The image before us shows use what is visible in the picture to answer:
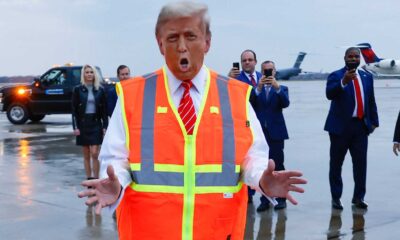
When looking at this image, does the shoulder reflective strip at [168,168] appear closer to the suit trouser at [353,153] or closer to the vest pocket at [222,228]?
the vest pocket at [222,228]

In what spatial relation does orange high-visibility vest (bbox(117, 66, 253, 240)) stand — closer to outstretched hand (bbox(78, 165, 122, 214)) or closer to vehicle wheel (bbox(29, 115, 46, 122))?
outstretched hand (bbox(78, 165, 122, 214))

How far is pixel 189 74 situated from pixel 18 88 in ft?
61.8

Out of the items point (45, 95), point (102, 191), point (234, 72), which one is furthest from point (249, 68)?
point (45, 95)

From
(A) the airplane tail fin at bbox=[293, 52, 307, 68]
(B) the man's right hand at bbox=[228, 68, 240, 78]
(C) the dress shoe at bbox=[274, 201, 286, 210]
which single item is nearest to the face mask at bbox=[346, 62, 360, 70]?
(B) the man's right hand at bbox=[228, 68, 240, 78]

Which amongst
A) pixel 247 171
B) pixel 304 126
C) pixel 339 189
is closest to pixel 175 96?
pixel 247 171

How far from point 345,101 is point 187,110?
16.6ft

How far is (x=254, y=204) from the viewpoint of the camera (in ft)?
26.3

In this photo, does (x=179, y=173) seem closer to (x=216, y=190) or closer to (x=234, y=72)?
(x=216, y=190)

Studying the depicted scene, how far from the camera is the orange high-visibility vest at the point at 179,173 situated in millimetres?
2744

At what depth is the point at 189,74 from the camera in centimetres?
282

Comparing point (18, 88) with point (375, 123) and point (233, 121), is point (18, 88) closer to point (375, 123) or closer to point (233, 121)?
point (375, 123)

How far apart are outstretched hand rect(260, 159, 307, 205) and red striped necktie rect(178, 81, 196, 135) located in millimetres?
370

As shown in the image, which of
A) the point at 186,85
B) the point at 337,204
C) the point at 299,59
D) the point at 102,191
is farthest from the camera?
the point at 299,59

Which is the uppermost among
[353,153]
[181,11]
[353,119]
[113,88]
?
[181,11]
